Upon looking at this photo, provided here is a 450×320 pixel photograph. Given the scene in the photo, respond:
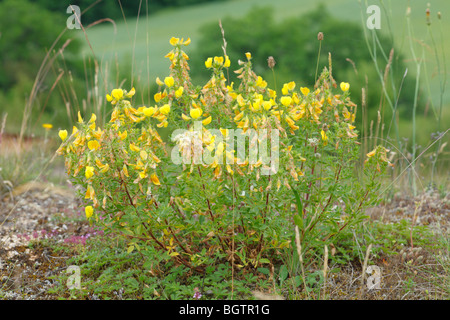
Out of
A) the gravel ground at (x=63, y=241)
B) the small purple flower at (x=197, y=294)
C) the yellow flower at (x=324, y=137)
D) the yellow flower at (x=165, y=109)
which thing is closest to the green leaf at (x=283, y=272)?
the gravel ground at (x=63, y=241)

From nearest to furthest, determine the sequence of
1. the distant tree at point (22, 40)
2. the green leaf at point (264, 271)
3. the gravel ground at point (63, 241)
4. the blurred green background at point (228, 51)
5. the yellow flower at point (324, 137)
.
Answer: the yellow flower at point (324, 137) → the green leaf at point (264, 271) → the gravel ground at point (63, 241) → the blurred green background at point (228, 51) → the distant tree at point (22, 40)

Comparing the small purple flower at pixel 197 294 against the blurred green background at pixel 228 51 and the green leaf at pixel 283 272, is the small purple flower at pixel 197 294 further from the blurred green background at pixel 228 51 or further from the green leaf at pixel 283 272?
the blurred green background at pixel 228 51

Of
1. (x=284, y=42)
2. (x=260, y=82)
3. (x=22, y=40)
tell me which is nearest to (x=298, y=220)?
(x=260, y=82)

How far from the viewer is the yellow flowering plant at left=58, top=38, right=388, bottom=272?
7.38 ft

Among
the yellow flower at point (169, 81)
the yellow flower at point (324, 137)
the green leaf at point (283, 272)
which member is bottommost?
the green leaf at point (283, 272)

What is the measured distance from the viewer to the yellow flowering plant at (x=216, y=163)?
225cm

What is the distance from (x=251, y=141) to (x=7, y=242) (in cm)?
214

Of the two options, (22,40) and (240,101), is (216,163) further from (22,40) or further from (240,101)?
(22,40)

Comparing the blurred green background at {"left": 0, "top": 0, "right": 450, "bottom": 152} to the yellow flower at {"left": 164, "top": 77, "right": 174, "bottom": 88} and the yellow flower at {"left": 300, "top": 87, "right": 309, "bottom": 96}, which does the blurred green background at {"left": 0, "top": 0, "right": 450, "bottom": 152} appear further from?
the yellow flower at {"left": 164, "top": 77, "right": 174, "bottom": 88}

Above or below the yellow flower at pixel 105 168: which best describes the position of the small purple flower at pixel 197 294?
below

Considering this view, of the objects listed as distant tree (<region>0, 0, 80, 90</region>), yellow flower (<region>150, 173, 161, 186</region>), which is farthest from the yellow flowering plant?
distant tree (<region>0, 0, 80, 90</region>)

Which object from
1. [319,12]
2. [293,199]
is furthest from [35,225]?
[319,12]

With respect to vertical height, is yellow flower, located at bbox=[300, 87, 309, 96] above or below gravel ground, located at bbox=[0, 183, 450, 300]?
above

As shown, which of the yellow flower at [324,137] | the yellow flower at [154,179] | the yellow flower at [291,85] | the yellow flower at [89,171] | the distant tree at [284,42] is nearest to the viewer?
the yellow flower at [89,171]
